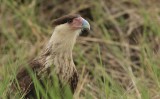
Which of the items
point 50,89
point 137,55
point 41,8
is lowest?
point 137,55

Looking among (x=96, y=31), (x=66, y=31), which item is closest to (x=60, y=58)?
(x=66, y=31)

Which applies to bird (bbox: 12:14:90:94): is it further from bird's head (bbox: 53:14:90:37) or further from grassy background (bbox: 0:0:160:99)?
grassy background (bbox: 0:0:160:99)

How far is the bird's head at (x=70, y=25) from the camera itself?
415 centimetres

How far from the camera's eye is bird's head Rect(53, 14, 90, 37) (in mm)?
4152

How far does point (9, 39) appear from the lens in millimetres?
5922

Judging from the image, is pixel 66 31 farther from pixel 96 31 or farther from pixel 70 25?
pixel 96 31

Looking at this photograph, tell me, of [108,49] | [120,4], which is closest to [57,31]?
→ [108,49]

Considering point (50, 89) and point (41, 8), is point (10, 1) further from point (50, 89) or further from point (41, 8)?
point (50, 89)

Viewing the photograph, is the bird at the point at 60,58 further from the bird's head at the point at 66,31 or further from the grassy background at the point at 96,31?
the grassy background at the point at 96,31

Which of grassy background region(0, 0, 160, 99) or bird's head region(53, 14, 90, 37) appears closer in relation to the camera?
bird's head region(53, 14, 90, 37)

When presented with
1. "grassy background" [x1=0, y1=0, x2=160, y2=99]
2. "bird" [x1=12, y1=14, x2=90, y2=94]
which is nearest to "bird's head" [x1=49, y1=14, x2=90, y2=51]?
"bird" [x1=12, y1=14, x2=90, y2=94]

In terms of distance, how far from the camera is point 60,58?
4148mm

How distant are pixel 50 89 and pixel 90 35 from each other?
2529 millimetres

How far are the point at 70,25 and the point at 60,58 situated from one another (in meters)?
0.20
